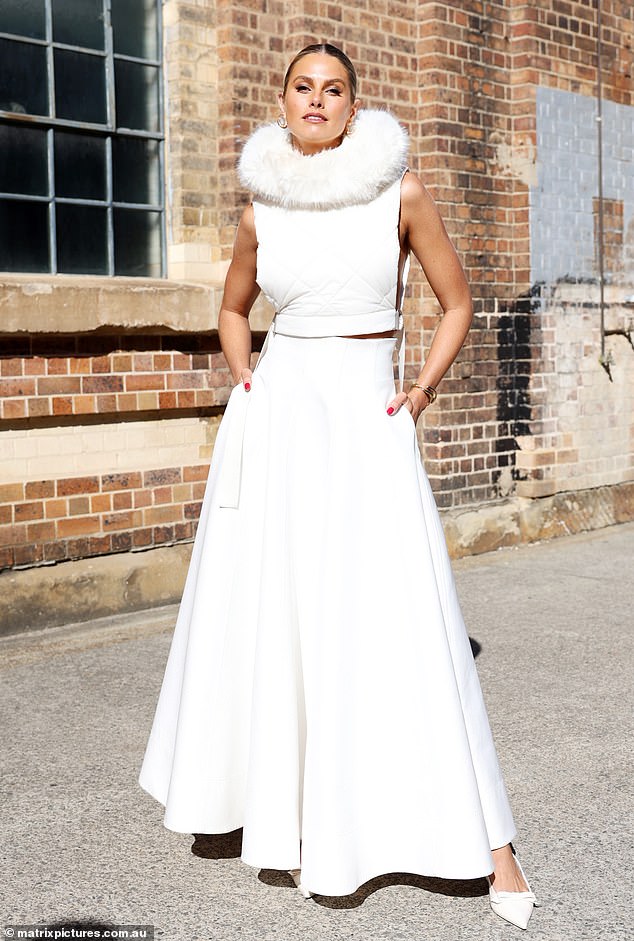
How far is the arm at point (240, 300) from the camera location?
3062 millimetres

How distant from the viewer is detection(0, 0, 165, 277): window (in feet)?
18.0

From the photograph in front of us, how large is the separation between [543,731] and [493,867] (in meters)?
1.41

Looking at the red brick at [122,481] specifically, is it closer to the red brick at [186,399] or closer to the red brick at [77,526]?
the red brick at [77,526]

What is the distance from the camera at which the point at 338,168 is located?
111 inches

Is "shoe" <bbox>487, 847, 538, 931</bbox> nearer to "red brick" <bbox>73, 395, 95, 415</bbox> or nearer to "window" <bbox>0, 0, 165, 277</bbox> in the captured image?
"red brick" <bbox>73, 395, 95, 415</bbox>

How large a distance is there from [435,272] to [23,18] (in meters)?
3.45

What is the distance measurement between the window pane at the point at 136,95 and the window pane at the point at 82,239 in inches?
20.9

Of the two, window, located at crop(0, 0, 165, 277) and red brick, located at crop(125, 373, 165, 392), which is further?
red brick, located at crop(125, 373, 165, 392)

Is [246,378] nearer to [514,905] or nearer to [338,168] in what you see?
[338,168]

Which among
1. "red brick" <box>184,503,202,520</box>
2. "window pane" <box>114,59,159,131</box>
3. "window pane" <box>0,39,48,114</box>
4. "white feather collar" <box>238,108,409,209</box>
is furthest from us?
"red brick" <box>184,503,202,520</box>

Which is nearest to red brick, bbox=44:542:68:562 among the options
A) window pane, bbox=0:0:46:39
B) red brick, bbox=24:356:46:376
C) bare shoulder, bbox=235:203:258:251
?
red brick, bbox=24:356:46:376

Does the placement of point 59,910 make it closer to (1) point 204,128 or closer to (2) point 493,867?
(2) point 493,867

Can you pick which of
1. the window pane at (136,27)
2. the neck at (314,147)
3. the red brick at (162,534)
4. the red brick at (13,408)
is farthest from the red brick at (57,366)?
the neck at (314,147)

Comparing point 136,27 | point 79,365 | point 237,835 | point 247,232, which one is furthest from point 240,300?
point 136,27
